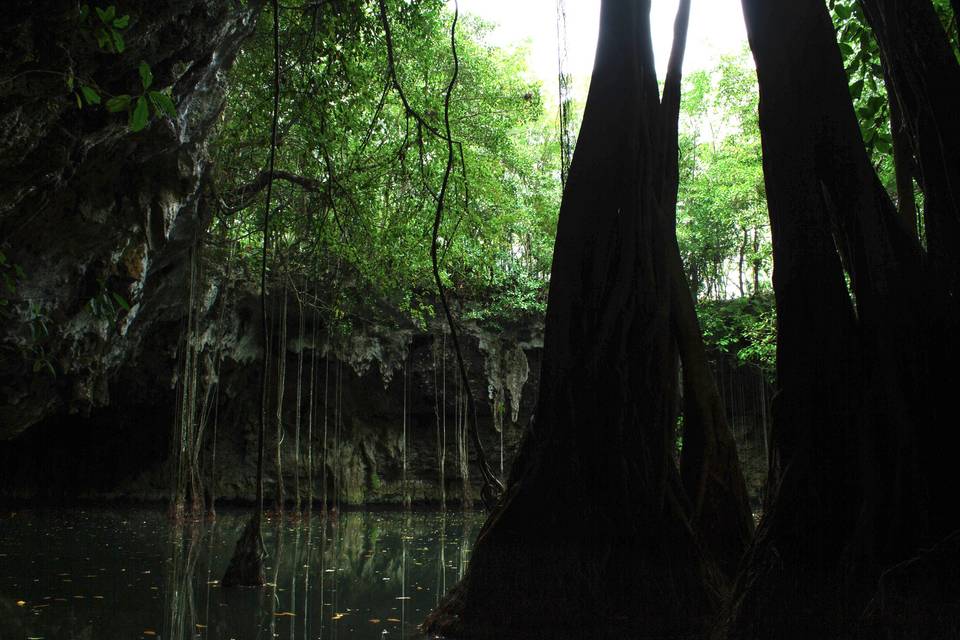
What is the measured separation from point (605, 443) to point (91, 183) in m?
4.97

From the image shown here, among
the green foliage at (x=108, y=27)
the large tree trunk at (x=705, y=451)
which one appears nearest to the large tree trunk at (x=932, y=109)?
the large tree trunk at (x=705, y=451)

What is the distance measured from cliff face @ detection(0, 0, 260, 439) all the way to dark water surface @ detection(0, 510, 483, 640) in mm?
1238

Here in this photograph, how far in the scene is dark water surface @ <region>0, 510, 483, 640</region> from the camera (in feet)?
10.7

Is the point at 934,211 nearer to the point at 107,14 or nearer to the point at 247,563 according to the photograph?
the point at 107,14

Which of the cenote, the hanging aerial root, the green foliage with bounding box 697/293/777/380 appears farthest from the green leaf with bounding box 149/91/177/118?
the green foliage with bounding box 697/293/777/380

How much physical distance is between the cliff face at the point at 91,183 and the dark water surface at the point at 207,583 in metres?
1.24

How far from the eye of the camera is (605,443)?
311cm

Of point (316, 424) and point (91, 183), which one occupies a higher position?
point (91, 183)

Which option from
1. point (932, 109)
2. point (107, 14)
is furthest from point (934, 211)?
point (107, 14)

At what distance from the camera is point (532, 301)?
47.5 feet

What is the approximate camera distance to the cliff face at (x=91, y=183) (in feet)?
11.8

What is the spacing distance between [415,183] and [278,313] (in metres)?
6.50

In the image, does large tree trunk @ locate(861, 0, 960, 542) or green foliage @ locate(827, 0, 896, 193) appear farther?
green foliage @ locate(827, 0, 896, 193)

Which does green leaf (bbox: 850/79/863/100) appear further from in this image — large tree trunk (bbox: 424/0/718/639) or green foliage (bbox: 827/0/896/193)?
large tree trunk (bbox: 424/0/718/639)
